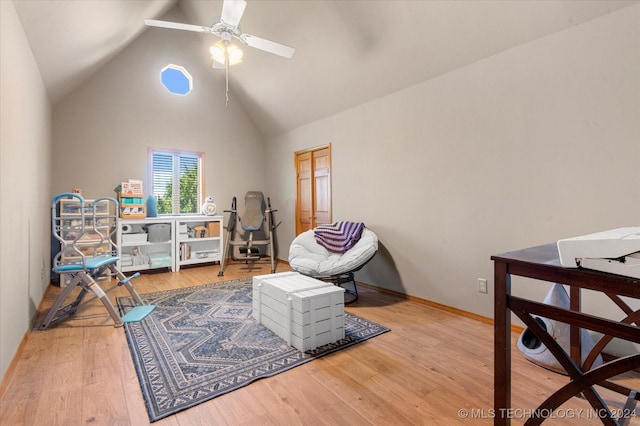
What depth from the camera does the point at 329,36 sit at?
3.52m

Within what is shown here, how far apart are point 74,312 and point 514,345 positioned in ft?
12.9

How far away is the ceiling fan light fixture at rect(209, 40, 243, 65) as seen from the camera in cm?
283

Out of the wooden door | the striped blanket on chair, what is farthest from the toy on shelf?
the striped blanket on chair

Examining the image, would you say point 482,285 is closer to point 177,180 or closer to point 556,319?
point 556,319

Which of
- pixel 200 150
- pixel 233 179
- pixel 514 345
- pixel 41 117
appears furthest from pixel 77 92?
pixel 514 345

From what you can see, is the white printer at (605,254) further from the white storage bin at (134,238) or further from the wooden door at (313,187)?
the white storage bin at (134,238)

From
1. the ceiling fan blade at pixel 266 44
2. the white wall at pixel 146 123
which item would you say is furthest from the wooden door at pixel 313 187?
the ceiling fan blade at pixel 266 44

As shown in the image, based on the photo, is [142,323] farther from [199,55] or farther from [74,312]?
[199,55]

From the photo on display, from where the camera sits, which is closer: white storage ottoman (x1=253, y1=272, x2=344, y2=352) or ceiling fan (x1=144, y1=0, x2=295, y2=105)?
white storage ottoman (x1=253, y1=272, x2=344, y2=352)

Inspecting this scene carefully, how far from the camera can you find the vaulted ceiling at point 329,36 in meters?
2.40

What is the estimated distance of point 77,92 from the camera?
14.7ft

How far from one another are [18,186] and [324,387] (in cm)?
261

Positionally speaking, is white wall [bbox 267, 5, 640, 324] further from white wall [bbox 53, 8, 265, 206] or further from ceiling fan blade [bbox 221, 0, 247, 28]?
white wall [bbox 53, 8, 265, 206]

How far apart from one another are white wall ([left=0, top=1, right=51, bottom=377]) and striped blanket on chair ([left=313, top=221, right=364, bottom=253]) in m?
2.81
